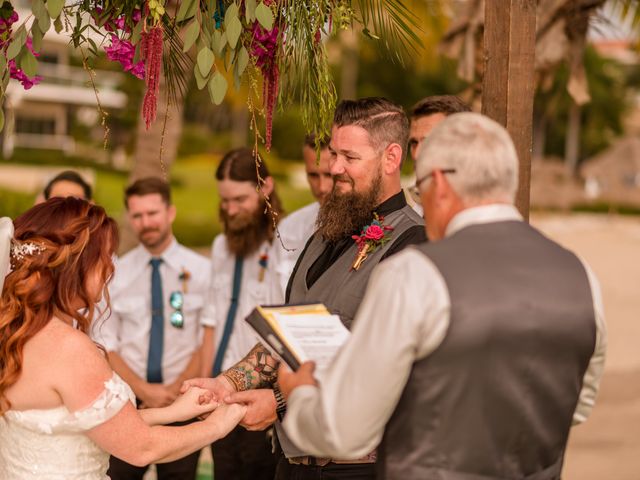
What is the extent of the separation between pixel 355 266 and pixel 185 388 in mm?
919

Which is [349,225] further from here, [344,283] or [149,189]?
[149,189]

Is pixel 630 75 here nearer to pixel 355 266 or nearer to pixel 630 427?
pixel 630 427

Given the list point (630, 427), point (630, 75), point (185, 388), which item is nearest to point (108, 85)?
point (630, 75)

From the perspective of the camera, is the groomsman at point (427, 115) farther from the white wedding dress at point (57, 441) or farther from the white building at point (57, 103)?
the white building at point (57, 103)

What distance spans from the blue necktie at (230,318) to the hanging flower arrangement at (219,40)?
196 cm

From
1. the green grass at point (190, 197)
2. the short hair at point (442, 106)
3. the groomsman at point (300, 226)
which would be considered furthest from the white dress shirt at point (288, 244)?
the green grass at point (190, 197)

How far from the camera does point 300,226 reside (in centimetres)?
570

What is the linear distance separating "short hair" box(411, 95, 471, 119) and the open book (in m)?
2.06

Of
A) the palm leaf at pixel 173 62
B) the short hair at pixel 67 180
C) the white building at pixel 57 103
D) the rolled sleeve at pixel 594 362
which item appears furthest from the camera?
the white building at pixel 57 103

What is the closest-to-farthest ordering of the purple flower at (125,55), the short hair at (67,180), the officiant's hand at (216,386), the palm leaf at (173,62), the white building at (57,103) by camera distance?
the purple flower at (125,55) < the palm leaf at (173,62) < the officiant's hand at (216,386) < the short hair at (67,180) < the white building at (57,103)

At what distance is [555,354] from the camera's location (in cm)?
268

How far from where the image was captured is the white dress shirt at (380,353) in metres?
2.51

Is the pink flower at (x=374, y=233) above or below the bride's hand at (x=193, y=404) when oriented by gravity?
above

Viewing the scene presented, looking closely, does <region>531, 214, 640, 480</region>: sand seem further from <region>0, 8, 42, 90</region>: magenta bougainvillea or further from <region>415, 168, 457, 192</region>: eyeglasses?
<region>0, 8, 42, 90</region>: magenta bougainvillea
